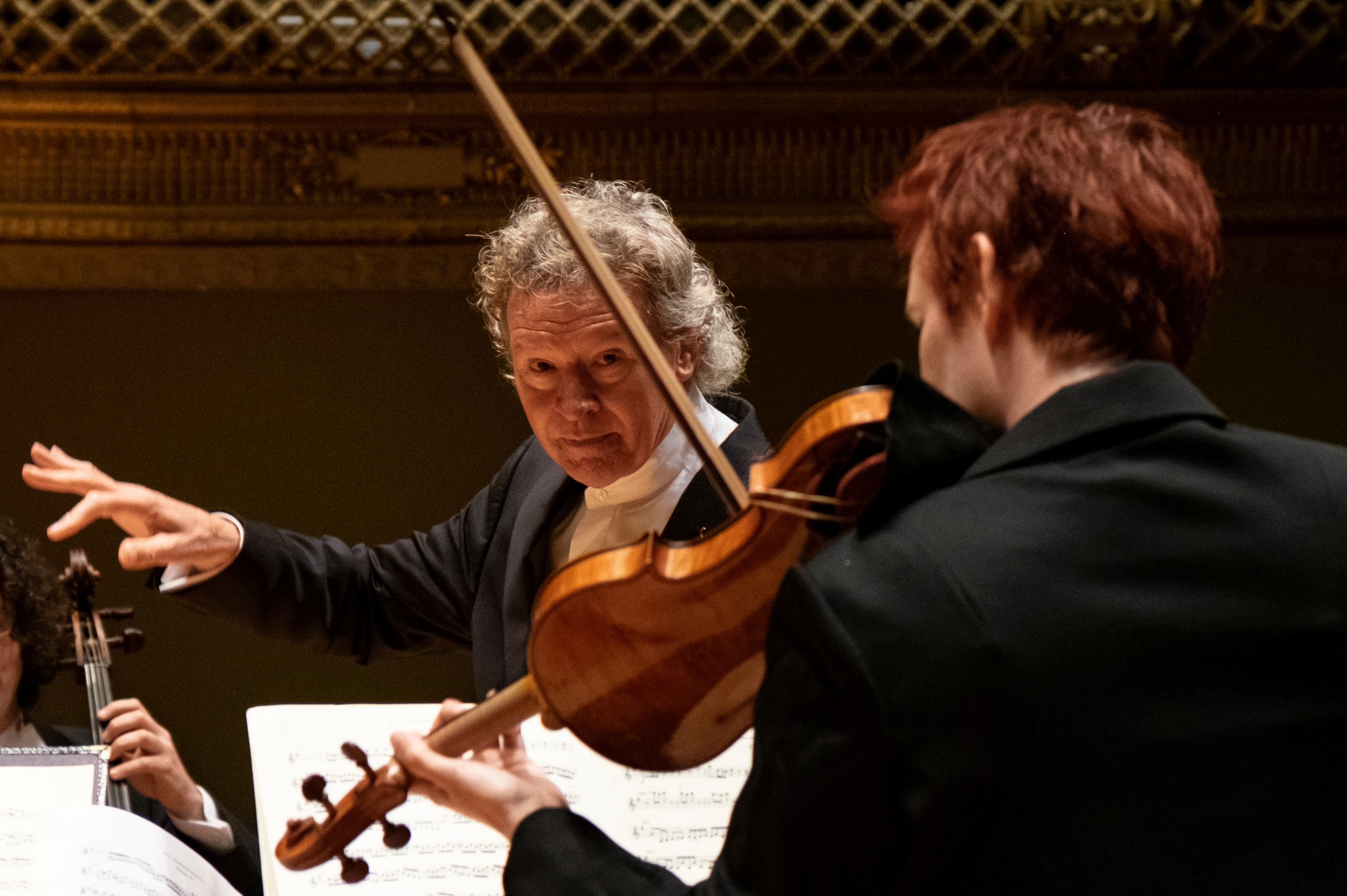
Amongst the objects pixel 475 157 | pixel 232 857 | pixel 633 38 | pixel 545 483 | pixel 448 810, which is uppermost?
pixel 633 38

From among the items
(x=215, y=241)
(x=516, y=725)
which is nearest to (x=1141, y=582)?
(x=516, y=725)

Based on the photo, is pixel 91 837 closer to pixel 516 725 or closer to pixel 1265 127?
pixel 516 725

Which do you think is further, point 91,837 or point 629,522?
Result: point 629,522

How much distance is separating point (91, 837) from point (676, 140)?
2332mm

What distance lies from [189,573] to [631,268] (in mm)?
758

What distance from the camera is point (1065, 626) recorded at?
0.89 metres

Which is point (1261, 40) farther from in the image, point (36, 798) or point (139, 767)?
point (36, 798)

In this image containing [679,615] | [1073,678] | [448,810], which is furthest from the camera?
[448,810]

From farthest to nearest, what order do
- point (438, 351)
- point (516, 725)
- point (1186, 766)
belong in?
point (438, 351), point (516, 725), point (1186, 766)

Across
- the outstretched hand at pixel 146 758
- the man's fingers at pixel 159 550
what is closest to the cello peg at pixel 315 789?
the man's fingers at pixel 159 550

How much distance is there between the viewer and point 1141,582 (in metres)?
0.91

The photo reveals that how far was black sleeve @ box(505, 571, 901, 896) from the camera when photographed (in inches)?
34.9

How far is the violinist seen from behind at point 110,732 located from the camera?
197 centimetres

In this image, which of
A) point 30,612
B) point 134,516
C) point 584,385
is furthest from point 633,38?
point 134,516
